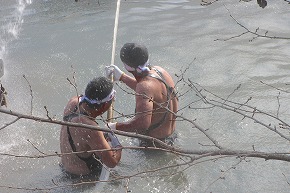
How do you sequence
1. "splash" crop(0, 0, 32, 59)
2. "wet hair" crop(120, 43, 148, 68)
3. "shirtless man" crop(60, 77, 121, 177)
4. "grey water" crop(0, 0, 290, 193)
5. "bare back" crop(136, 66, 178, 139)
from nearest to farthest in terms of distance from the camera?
"shirtless man" crop(60, 77, 121, 177), "bare back" crop(136, 66, 178, 139), "wet hair" crop(120, 43, 148, 68), "grey water" crop(0, 0, 290, 193), "splash" crop(0, 0, 32, 59)

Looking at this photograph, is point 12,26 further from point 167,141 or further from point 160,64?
point 167,141

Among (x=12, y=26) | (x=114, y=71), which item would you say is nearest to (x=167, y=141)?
(x=114, y=71)

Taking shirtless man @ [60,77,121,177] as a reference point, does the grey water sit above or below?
below

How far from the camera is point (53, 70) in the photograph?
8969mm

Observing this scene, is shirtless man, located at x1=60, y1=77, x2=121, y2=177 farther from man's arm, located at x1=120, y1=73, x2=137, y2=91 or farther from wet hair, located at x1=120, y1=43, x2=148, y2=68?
man's arm, located at x1=120, y1=73, x2=137, y2=91

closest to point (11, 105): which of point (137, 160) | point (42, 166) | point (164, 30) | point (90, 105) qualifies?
point (42, 166)

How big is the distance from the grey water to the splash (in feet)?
0.11

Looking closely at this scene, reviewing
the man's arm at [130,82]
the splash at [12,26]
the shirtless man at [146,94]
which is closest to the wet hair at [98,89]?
the shirtless man at [146,94]

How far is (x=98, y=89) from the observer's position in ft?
16.4

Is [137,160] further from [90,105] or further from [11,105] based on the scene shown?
[11,105]

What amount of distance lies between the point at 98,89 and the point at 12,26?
22.8 ft

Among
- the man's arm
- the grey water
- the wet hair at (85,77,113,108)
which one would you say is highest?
the wet hair at (85,77,113,108)

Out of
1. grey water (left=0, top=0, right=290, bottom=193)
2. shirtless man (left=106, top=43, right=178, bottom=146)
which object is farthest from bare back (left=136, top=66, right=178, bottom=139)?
grey water (left=0, top=0, right=290, bottom=193)

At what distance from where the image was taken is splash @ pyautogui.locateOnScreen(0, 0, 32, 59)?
1060 cm
